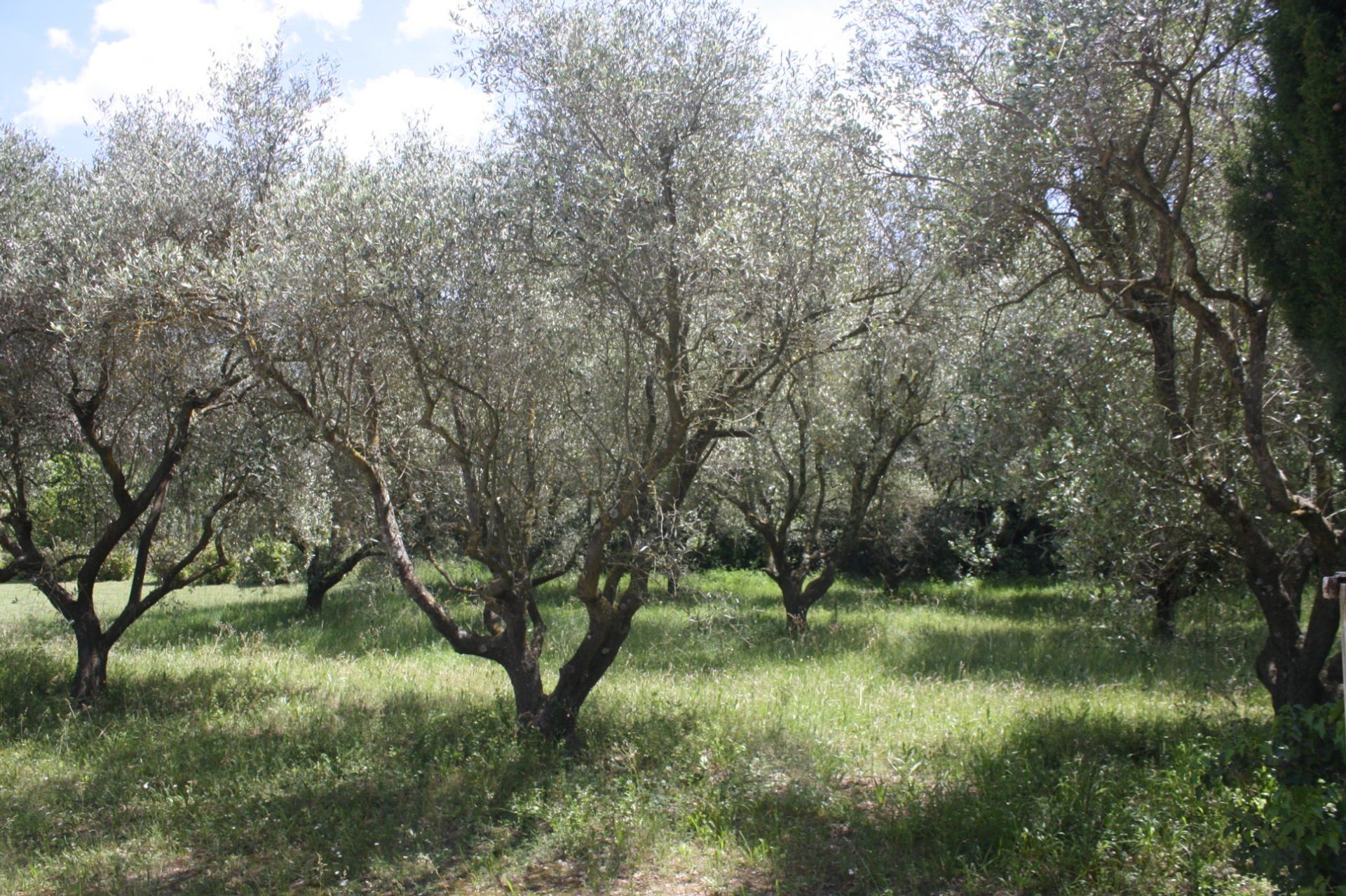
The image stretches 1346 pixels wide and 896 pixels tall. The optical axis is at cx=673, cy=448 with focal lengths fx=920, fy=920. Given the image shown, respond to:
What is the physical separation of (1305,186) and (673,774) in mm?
5324

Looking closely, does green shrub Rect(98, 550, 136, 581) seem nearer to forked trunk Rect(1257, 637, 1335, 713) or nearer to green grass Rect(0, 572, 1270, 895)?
green grass Rect(0, 572, 1270, 895)

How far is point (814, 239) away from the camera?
20.1 feet

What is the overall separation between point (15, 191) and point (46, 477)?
3.35m

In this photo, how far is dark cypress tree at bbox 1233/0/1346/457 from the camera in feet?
13.8

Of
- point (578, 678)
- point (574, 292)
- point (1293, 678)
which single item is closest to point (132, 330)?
point (574, 292)

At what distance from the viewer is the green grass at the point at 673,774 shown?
18.0 feet

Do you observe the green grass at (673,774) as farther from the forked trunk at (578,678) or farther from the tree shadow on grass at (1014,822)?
the forked trunk at (578,678)

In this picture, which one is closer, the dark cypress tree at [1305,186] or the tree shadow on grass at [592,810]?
the dark cypress tree at [1305,186]

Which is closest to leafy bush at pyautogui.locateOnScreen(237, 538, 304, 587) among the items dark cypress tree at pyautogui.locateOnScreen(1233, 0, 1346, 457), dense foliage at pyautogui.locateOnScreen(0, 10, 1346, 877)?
dense foliage at pyautogui.locateOnScreen(0, 10, 1346, 877)

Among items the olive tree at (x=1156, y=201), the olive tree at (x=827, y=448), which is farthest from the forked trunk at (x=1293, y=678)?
the olive tree at (x=827, y=448)

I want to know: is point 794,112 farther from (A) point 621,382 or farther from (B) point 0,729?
(B) point 0,729

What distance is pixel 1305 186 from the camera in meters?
4.38

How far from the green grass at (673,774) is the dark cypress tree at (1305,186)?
2.18m

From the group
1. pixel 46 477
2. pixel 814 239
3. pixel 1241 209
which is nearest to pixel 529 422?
pixel 814 239
